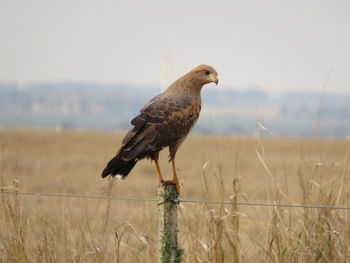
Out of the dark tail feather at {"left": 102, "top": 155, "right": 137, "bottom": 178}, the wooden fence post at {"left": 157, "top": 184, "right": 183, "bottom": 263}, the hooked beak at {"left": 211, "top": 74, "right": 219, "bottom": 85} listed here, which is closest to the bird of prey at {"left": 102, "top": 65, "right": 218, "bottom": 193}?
the dark tail feather at {"left": 102, "top": 155, "right": 137, "bottom": 178}

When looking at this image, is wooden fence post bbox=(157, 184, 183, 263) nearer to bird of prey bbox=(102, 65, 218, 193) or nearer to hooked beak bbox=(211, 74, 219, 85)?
bird of prey bbox=(102, 65, 218, 193)

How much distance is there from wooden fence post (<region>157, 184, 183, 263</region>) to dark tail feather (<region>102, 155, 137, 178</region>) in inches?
21.8

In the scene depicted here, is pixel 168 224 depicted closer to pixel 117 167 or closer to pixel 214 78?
pixel 117 167

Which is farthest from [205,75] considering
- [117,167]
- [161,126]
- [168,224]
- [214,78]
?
[168,224]

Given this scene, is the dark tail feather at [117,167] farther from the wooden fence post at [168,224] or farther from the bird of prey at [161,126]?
the wooden fence post at [168,224]

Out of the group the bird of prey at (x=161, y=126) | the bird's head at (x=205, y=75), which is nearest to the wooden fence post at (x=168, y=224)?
the bird of prey at (x=161, y=126)

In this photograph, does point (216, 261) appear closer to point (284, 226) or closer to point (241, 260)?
point (241, 260)

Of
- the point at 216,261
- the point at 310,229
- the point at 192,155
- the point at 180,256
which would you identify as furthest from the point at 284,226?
the point at 192,155

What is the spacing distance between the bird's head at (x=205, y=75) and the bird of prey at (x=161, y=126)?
0.02 m

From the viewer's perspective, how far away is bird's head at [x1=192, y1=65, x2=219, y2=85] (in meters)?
5.54

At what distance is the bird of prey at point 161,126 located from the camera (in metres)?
4.71

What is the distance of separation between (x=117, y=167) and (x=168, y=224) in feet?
2.42

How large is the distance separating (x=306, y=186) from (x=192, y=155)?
2842 centimetres

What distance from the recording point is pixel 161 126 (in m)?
4.92
